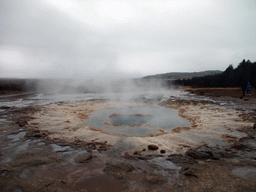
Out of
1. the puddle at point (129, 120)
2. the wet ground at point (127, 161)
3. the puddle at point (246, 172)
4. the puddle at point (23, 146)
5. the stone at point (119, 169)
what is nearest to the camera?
the wet ground at point (127, 161)

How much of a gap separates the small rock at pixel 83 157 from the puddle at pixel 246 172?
12.9ft

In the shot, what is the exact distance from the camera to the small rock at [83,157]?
421 cm

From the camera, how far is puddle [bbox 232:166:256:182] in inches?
126

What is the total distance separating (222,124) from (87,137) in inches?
279

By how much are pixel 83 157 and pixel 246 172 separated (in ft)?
14.3

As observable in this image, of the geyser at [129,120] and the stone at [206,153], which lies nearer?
the stone at [206,153]

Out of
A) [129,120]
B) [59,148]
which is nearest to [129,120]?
[129,120]

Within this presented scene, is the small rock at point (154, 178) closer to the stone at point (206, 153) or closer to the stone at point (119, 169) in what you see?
the stone at point (119, 169)

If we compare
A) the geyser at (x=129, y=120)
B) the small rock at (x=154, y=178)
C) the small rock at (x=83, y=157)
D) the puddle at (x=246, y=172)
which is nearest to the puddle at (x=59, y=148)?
the small rock at (x=83, y=157)

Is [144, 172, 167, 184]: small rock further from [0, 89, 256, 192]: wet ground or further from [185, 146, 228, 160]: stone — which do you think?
[185, 146, 228, 160]: stone

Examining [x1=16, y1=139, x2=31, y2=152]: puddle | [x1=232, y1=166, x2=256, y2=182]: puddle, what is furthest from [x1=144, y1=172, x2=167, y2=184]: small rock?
[x1=16, y1=139, x2=31, y2=152]: puddle

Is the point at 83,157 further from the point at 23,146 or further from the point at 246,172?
the point at 246,172

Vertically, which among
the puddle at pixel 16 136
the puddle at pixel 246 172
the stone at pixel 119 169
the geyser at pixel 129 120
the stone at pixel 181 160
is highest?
the puddle at pixel 16 136

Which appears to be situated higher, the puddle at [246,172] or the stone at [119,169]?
the puddle at [246,172]
